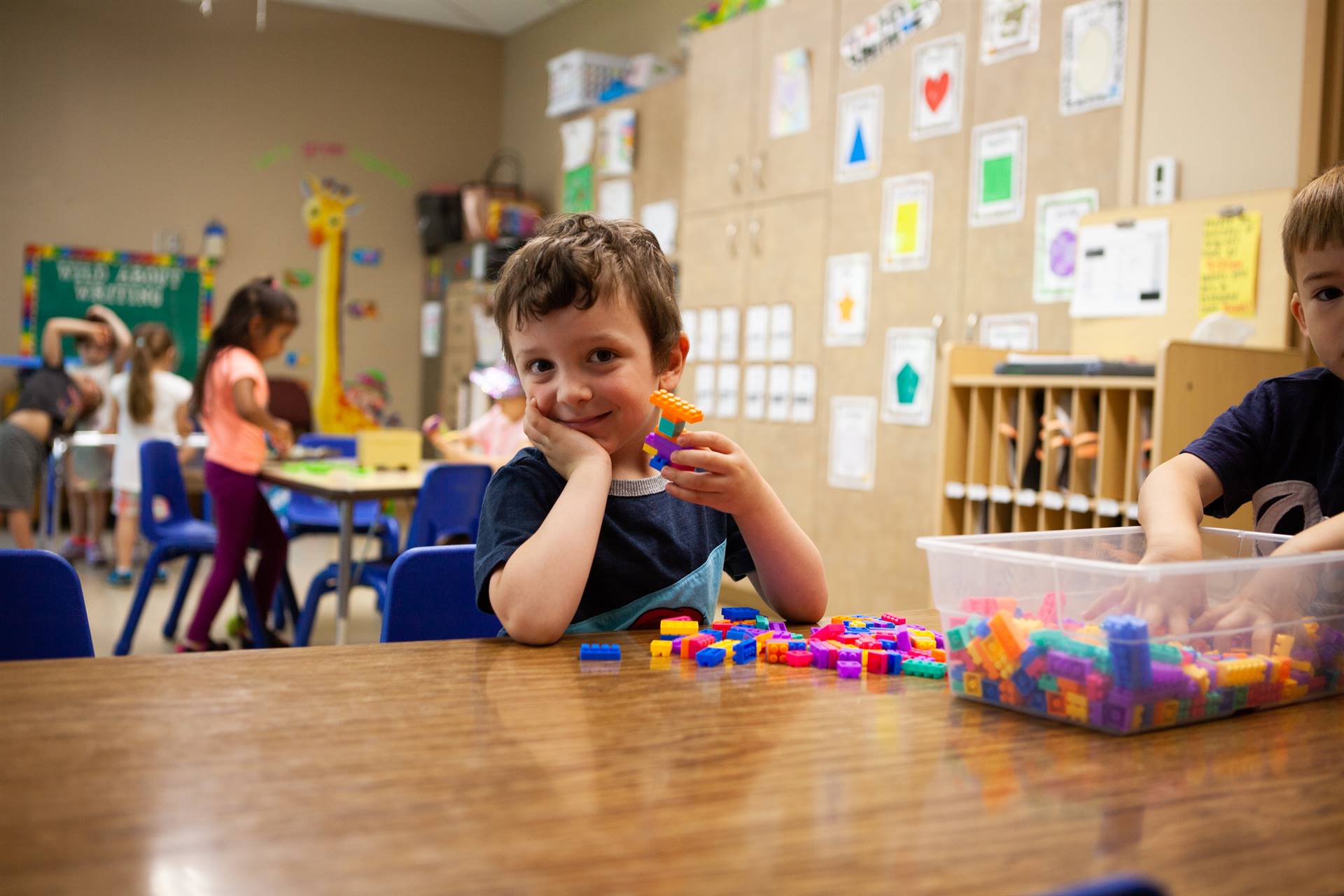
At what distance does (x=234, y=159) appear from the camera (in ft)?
25.9

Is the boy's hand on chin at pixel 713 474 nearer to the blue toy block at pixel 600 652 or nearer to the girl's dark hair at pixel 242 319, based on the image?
the blue toy block at pixel 600 652

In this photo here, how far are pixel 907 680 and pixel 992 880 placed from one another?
42cm

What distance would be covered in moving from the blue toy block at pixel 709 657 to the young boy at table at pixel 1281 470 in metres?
0.30

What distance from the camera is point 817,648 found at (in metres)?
0.98

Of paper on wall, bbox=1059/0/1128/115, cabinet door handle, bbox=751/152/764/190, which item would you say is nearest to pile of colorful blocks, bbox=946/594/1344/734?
paper on wall, bbox=1059/0/1128/115

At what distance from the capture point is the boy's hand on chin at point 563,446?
1.17 m

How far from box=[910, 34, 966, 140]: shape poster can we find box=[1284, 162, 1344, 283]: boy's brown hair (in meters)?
2.86

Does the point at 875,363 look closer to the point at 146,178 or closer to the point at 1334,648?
the point at 1334,648

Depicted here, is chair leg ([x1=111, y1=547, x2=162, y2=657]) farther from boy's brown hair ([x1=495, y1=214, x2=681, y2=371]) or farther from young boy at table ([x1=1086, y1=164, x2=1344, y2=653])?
young boy at table ([x1=1086, y1=164, x2=1344, y2=653])

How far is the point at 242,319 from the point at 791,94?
2277 millimetres

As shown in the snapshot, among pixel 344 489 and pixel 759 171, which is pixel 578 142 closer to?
pixel 759 171

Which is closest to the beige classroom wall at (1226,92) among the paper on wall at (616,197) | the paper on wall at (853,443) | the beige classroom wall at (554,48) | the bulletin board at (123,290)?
the paper on wall at (853,443)

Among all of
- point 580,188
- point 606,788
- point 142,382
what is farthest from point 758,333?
point 606,788

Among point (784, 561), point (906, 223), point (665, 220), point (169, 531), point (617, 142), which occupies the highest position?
point (617, 142)
